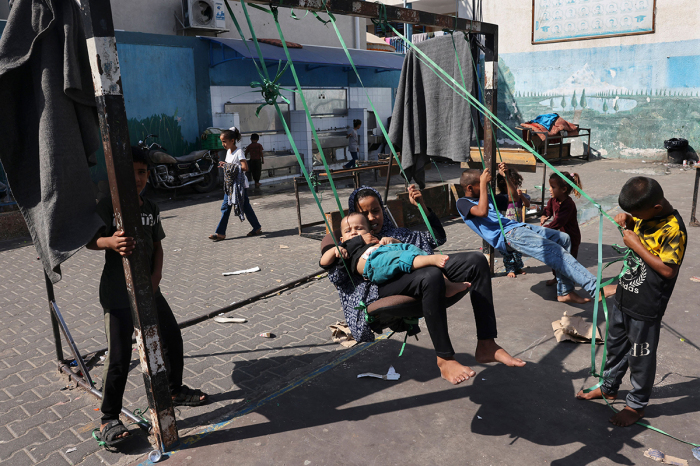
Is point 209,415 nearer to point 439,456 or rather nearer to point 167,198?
point 439,456

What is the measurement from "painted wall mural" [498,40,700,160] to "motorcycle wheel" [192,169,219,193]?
1206 cm

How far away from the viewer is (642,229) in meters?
3.36

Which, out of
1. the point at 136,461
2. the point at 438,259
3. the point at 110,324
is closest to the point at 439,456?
the point at 438,259

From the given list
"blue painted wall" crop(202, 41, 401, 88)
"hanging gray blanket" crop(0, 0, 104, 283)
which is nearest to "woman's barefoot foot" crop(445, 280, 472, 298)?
"hanging gray blanket" crop(0, 0, 104, 283)

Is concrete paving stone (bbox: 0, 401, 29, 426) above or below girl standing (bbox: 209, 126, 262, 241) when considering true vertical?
below

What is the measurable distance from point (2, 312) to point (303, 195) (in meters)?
8.64

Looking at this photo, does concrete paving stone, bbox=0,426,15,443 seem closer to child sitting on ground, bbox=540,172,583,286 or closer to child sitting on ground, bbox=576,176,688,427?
child sitting on ground, bbox=576,176,688,427

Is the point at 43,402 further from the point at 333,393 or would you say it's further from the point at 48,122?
the point at 48,122

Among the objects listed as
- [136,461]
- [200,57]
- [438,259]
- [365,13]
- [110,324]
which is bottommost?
[136,461]

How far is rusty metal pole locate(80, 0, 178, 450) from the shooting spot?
2963mm

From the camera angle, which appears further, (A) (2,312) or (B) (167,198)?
(B) (167,198)

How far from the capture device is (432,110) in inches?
263

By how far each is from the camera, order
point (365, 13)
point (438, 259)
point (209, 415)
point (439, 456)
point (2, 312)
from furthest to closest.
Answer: point (2, 312), point (365, 13), point (209, 415), point (438, 259), point (439, 456)

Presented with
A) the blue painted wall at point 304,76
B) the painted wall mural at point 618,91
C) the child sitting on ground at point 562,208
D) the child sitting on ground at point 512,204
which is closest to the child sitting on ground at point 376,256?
the child sitting on ground at point 562,208
